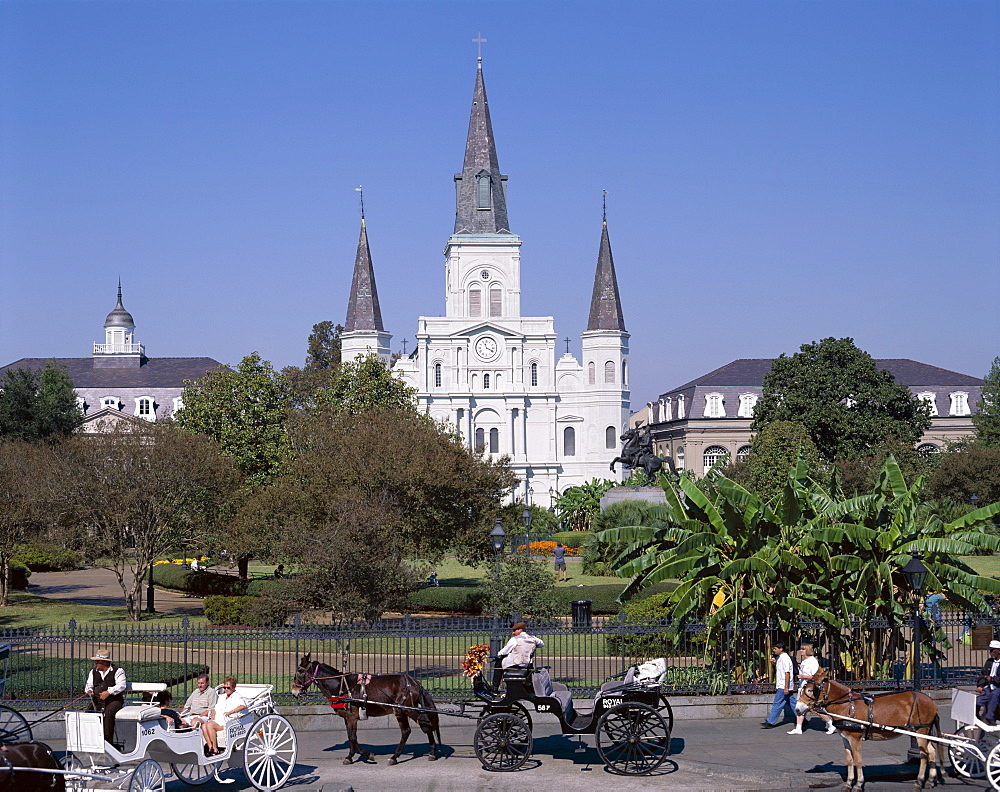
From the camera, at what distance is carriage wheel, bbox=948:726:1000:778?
40.5 feet

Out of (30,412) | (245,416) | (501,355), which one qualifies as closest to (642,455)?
(245,416)

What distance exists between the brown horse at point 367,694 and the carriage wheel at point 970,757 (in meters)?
6.24

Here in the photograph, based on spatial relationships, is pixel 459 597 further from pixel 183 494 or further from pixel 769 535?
pixel 769 535

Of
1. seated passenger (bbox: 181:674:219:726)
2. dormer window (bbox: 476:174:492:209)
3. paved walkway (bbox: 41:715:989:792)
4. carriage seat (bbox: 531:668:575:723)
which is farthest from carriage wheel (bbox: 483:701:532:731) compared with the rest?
dormer window (bbox: 476:174:492:209)

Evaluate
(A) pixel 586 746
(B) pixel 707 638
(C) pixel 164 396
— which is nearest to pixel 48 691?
(A) pixel 586 746

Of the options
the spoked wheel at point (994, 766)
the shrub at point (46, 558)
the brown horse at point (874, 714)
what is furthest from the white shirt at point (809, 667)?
the shrub at point (46, 558)

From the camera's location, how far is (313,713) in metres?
15.9

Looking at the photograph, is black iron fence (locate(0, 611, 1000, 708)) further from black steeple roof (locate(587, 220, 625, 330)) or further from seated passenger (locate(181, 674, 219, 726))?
black steeple roof (locate(587, 220, 625, 330))

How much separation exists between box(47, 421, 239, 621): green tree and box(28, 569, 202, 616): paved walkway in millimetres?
2556

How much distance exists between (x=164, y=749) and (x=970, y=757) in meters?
9.15

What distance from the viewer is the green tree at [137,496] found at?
30062 millimetres

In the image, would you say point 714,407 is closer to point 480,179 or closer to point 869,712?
point 480,179

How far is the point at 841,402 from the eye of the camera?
69250mm

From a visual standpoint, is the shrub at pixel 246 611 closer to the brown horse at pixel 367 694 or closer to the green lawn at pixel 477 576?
the green lawn at pixel 477 576
